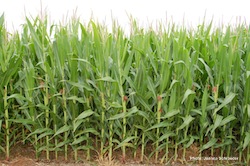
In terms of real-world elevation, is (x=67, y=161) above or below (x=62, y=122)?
below

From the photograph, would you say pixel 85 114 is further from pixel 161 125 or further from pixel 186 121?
pixel 186 121

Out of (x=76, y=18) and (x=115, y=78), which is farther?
(x=76, y=18)

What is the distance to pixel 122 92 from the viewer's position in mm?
4672

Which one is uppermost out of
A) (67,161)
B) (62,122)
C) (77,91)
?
(77,91)

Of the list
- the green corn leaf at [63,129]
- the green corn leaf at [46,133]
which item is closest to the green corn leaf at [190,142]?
the green corn leaf at [63,129]

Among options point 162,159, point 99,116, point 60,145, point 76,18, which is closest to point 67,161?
point 60,145

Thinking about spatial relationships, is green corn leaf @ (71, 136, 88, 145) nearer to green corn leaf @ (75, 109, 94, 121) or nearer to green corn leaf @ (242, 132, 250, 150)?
green corn leaf @ (75, 109, 94, 121)

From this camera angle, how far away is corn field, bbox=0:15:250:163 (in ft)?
15.5

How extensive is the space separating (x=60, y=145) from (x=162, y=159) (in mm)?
1302

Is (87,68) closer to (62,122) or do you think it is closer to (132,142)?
(62,122)

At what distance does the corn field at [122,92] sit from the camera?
4.73 metres

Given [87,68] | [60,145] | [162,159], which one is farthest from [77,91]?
[162,159]

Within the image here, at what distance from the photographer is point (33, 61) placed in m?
5.21

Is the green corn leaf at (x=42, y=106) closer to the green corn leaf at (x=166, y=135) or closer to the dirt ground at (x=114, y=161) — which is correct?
the dirt ground at (x=114, y=161)
